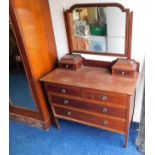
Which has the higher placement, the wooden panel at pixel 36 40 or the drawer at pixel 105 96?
the wooden panel at pixel 36 40

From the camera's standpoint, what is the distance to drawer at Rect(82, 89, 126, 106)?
5.36ft

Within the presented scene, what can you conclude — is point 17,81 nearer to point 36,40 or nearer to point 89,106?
point 36,40

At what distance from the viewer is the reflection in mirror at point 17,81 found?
186 cm

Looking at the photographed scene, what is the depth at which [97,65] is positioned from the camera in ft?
6.82

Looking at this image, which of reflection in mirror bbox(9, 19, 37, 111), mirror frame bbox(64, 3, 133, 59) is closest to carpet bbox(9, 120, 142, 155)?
reflection in mirror bbox(9, 19, 37, 111)

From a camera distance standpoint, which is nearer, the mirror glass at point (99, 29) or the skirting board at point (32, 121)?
the mirror glass at point (99, 29)

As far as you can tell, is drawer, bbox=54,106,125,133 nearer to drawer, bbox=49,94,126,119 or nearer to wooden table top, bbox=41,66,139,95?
drawer, bbox=49,94,126,119

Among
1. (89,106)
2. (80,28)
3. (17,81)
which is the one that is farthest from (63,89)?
(80,28)

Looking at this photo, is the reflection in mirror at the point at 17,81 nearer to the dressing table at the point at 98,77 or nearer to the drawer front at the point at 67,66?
the dressing table at the point at 98,77

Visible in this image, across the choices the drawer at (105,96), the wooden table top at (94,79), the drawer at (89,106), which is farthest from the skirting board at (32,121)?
the drawer at (105,96)

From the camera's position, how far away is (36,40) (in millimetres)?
1960

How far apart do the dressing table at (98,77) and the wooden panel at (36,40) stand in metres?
0.13

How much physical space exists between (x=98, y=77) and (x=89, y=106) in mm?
304

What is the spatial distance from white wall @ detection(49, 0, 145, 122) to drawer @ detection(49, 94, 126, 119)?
431 mm
